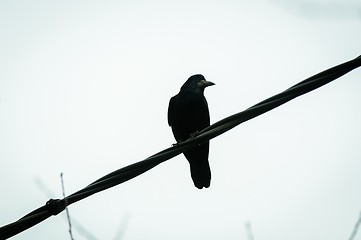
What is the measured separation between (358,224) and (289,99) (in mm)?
1135

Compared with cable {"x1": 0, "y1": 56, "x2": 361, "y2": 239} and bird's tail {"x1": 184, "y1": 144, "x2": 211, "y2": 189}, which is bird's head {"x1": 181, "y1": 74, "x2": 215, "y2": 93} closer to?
bird's tail {"x1": 184, "y1": 144, "x2": 211, "y2": 189}

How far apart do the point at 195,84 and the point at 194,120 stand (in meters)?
0.46

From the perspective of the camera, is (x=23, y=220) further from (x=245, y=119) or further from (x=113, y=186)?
(x=245, y=119)

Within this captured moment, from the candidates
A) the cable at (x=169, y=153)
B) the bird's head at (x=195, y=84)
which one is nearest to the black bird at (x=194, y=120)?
the bird's head at (x=195, y=84)

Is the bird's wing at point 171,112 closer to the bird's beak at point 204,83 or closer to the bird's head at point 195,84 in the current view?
the bird's head at point 195,84

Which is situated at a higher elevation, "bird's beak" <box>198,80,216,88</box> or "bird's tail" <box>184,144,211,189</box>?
"bird's beak" <box>198,80,216,88</box>

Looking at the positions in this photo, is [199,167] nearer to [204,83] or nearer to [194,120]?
[194,120]

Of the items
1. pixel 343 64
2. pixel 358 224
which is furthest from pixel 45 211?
pixel 358 224

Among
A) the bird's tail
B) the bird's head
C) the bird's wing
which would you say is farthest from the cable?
the bird's wing

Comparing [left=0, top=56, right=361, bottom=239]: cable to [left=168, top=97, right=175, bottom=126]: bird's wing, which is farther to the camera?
[left=168, top=97, right=175, bottom=126]: bird's wing

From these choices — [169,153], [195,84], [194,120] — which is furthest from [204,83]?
[169,153]

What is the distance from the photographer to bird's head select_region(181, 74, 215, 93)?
5.68 metres

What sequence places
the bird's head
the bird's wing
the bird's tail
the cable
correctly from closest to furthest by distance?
the cable
the bird's tail
the bird's head
the bird's wing

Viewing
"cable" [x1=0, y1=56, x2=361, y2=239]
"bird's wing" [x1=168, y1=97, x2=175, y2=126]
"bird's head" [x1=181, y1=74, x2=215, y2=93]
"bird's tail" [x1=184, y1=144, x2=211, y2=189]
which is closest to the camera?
"cable" [x1=0, y1=56, x2=361, y2=239]
